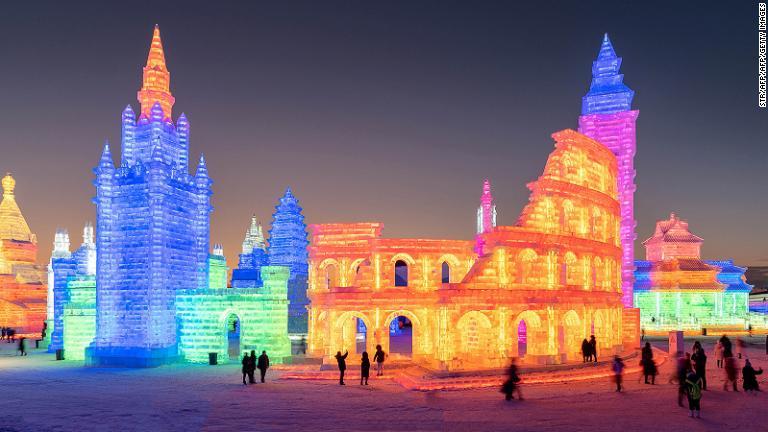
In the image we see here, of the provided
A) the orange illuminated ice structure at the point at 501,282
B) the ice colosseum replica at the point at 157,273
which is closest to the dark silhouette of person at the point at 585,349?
the orange illuminated ice structure at the point at 501,282

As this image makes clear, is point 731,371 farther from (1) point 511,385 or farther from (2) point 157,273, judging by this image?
(2) point 157,273

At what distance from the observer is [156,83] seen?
1414 inches

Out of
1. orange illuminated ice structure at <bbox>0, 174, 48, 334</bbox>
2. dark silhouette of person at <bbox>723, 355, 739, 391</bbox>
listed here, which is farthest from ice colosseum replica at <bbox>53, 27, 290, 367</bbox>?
orange illuminated ice structure at <bbox>0, 174, 48, 334</bbox>

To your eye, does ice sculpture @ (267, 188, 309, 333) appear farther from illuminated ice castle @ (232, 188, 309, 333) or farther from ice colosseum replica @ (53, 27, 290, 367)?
ice colosseum replica @ (53, 27, 290, 367)

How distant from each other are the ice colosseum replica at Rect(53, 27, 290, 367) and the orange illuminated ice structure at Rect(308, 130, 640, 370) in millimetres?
3956

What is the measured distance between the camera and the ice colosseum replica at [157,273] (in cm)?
3256

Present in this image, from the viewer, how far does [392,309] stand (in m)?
29.6

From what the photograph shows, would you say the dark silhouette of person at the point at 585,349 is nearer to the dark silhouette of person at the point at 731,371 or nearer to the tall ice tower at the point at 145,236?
the dark silhouette of person at the point at 731,371

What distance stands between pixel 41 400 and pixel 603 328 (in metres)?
24.9

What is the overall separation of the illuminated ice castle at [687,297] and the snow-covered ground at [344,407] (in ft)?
105

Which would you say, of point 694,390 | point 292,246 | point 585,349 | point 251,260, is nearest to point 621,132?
point 585,349

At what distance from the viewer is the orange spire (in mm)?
35719

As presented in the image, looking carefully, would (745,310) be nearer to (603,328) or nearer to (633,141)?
(633,141)

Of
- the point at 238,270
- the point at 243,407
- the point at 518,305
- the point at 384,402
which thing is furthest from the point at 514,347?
the point at 238,270
